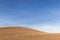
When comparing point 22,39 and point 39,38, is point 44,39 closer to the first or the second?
point 39,38

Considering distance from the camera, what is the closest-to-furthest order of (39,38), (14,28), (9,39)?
(9,39) < (39,38) < (14,28)

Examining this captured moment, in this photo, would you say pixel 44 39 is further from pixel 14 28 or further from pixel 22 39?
pixel 14 28

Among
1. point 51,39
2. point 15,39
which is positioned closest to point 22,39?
point 15,39

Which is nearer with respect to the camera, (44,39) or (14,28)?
(44,39)

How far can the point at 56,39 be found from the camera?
1116 cm

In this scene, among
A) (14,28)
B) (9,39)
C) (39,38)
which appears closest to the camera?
(9,39)

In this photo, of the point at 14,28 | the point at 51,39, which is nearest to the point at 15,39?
the point at 51,39

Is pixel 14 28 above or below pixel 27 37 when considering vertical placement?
above

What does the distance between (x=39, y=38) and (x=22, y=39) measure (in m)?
1.44

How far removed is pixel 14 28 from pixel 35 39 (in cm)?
543

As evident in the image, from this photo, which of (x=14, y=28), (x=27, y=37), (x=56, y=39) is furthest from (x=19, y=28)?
(x=56, y=39)

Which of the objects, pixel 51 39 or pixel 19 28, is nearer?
pixel 51 39

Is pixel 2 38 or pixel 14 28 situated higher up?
pixel 14 28

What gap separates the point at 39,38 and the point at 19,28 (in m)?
5.07
